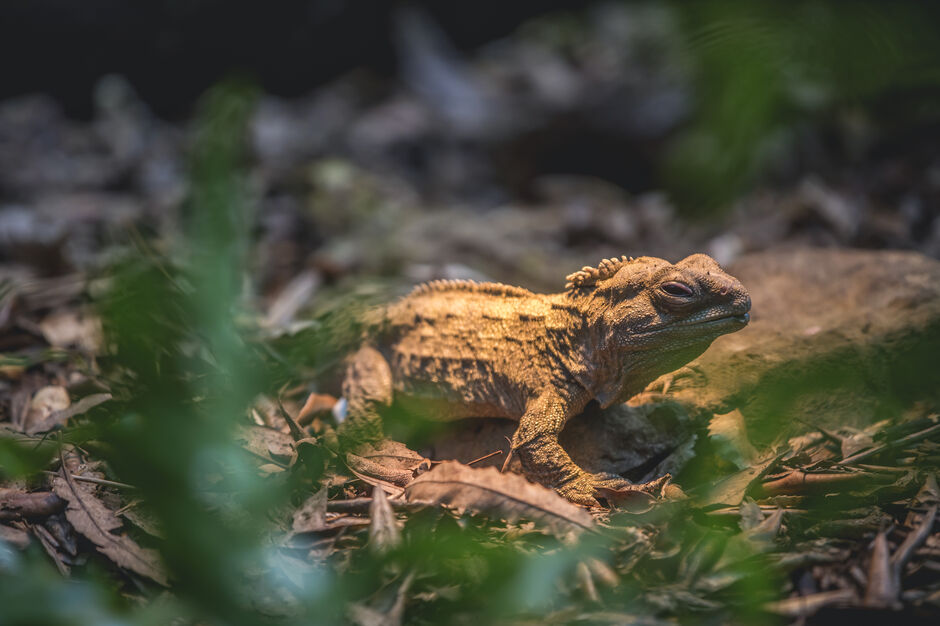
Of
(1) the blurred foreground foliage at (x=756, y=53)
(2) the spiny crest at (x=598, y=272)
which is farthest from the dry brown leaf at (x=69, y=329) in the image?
(1) the blurred foreground foliage at (x=756, y=53)

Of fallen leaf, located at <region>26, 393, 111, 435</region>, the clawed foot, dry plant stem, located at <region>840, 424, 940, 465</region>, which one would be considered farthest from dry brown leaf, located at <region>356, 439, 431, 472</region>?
dry plant stem, located at <region>840, 424, 940, 465</region>

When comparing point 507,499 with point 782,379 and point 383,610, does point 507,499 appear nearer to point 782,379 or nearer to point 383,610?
point 383,610

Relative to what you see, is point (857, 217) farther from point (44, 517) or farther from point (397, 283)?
point (44, 517)

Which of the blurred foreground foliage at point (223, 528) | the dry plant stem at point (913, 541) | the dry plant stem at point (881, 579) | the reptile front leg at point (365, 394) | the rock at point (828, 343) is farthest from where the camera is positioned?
the reptile front leg at point (365, 394)

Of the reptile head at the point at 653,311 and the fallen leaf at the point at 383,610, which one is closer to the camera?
the fallen leaf at the point at 383,610

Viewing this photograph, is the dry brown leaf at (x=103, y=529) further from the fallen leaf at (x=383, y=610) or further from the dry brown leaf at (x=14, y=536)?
the fallen leaf at (x=383, y=610)

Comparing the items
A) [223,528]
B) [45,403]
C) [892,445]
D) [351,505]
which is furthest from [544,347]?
[45,403]

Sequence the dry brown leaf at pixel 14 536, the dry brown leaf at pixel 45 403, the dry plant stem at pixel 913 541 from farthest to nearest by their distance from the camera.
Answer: the dry brown leaf at pixel 45 403 < the dry brown leaf at pixel 14 536 < the dry plant stem at pixel 913 541
